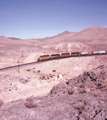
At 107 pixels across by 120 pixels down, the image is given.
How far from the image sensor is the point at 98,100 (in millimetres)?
9164

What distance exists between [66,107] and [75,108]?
665 millimetres

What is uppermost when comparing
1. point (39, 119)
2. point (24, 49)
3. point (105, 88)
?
point (24, 49)

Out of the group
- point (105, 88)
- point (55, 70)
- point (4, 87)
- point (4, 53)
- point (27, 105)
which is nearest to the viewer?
point (27, 105)

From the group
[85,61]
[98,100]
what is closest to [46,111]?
[98,100]

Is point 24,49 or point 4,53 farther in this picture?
point 24,49

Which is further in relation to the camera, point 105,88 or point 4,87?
point 4,87

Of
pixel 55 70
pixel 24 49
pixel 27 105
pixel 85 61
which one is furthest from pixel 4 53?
pixel 27 105

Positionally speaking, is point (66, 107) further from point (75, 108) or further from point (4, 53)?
point (4, 53)

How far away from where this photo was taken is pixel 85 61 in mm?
44938

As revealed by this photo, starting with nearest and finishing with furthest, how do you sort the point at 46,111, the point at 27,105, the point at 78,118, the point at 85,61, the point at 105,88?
the point at 78,118
the point at 46,111
the point at 27,105
the point at 105,88
the point at 85,61

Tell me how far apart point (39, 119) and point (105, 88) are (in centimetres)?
732

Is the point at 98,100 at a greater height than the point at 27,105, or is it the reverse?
the point at 98,100

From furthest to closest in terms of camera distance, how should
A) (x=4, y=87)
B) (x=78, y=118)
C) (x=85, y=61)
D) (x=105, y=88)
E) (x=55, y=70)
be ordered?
(x=85, y=61) < (x=55, y=70) < (x=4, y=87) < (x=105, y=88) < (x=78, y=118)

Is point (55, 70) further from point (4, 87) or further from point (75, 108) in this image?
point (75, 108)
